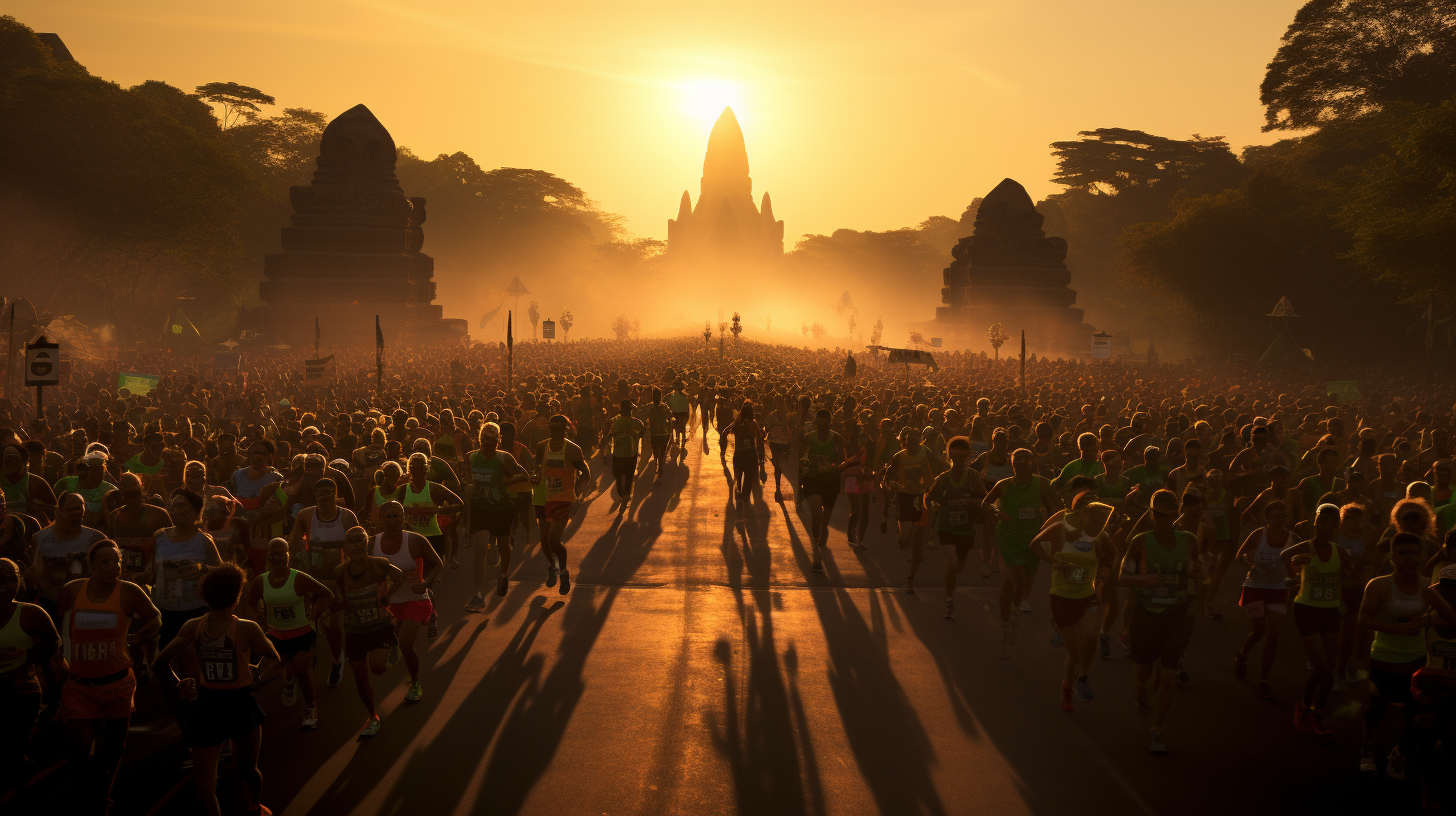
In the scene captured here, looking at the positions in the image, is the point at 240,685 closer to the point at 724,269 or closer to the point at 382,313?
the point at 382,313

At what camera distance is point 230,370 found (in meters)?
29.9

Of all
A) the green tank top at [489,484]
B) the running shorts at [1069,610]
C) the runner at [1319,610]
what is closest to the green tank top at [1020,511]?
the running shorts at [1069,610]

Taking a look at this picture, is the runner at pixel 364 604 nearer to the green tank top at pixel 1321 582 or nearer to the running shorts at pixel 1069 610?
the running shorts at pixel 1069 610

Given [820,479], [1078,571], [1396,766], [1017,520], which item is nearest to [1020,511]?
[1017,520]

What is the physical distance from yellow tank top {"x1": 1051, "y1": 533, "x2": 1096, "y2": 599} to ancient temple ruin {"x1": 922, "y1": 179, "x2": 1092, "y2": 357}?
6173 cm

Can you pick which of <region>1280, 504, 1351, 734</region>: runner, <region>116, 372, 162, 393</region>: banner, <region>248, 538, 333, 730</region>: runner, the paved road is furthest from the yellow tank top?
<region>116, 372, 162, 393</region>: banner

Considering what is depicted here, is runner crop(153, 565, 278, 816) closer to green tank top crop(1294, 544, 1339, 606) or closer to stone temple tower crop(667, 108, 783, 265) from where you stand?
green tank top crop(1294, 544, 1339, 606)

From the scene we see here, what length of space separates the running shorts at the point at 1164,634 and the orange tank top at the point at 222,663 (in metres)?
5.49

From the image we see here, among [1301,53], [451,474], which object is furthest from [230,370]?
[1301,53]

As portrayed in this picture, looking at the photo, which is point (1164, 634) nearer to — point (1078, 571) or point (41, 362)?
point (1078, 571)

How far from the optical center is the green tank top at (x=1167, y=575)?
705cm

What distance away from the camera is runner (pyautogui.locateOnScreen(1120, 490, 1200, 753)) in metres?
7.02

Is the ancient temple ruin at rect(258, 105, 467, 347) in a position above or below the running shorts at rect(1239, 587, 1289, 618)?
above

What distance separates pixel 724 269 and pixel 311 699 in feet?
499
